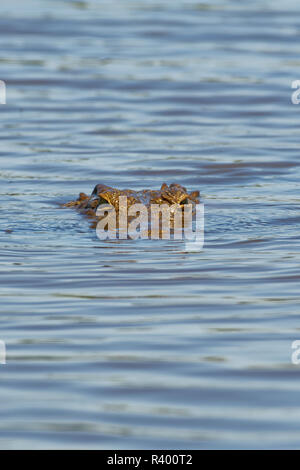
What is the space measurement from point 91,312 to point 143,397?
4.37ft

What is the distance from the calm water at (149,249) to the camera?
465 centimetres

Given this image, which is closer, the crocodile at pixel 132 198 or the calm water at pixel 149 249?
the calm water at pixel 149 249

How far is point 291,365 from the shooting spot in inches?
203

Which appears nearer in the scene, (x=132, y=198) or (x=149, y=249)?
(x=149, y=249)

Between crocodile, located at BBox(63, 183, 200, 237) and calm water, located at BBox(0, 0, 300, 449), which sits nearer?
calm water, located at BBox(0, 0, 300, 449)

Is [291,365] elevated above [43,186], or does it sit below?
below

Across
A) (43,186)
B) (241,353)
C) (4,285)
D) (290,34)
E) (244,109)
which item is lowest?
(241,353)

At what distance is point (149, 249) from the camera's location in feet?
25.1

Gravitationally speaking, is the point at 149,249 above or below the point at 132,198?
below

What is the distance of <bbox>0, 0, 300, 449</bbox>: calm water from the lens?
4652mm

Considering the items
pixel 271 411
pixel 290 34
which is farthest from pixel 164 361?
pixel 290 34

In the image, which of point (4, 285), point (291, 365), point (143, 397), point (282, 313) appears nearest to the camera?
point (143, 397)

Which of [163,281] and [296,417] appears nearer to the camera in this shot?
[296,417]

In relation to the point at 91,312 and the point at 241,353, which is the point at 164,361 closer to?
the point at 241,353
